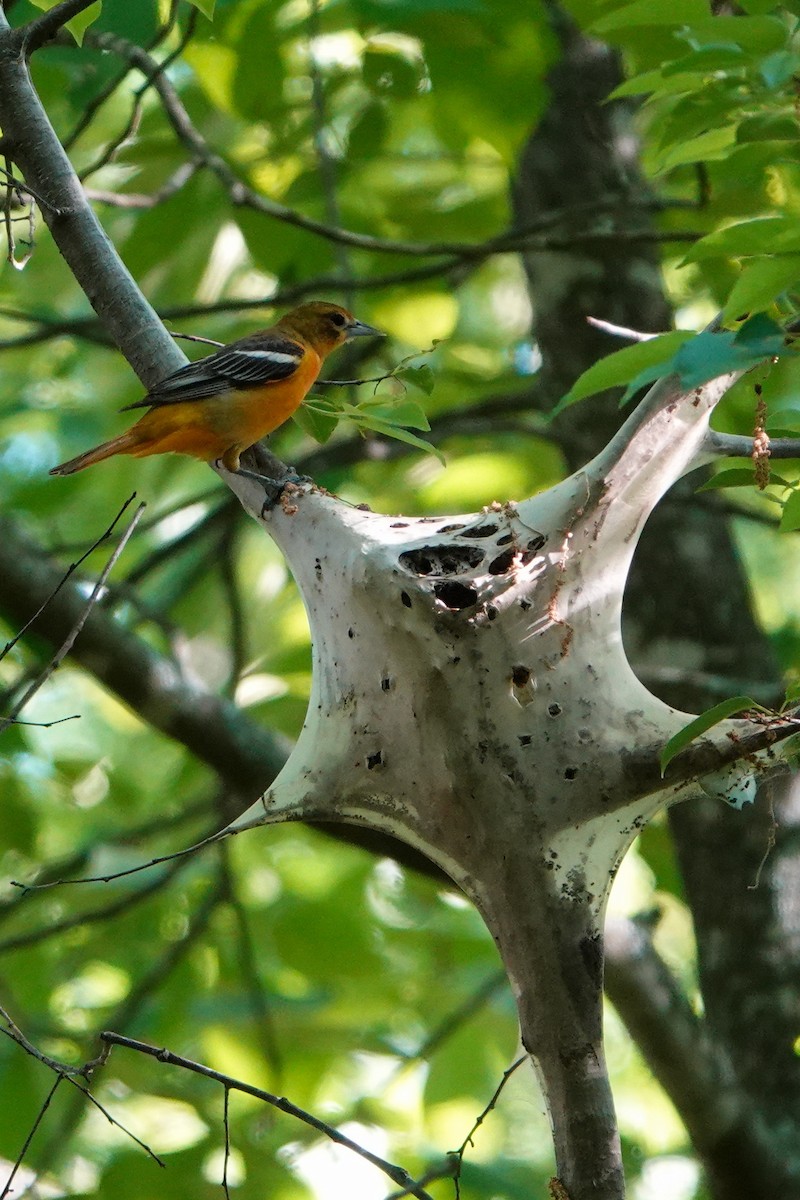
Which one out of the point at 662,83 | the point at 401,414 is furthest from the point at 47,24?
the point at 662,83

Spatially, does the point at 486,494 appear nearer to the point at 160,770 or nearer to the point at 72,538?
the point at 72,538

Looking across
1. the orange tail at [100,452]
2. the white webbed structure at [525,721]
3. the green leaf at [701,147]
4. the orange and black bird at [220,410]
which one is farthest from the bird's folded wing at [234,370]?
the green leaf at [701,147]

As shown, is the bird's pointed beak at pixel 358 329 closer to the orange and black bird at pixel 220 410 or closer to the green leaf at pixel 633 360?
the orange and black bird at pixel 220 410

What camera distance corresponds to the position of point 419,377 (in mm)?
3725

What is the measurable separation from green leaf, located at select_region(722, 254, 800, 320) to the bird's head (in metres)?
4.22

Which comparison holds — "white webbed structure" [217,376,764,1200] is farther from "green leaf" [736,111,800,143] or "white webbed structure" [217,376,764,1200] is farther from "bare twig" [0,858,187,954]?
"bare twig" [0,858,187,954]

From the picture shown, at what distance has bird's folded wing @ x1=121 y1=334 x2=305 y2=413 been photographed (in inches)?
163

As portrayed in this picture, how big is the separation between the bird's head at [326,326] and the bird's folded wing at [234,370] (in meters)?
0.54

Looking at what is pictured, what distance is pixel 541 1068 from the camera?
2920mm

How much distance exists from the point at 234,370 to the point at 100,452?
62 centimetres

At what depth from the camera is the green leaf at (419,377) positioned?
3.71 metres

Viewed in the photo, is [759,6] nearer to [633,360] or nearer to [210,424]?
[633,360]

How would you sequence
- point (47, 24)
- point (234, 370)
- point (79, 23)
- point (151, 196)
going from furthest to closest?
point (151, 196)
point (234, 370)
point (79, 23)
point (47, 24)

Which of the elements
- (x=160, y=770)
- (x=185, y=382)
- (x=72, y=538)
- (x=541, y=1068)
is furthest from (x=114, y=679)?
(x=160, y=770)
